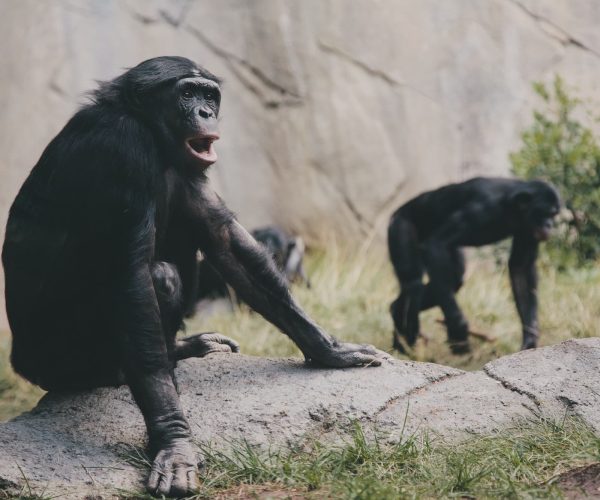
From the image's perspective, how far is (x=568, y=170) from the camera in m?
9.38

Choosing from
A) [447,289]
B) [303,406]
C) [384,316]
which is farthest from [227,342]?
[384,316]

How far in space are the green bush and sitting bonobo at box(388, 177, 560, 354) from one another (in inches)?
74.8

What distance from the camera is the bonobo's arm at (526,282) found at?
6930 mm

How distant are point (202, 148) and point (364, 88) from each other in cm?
744

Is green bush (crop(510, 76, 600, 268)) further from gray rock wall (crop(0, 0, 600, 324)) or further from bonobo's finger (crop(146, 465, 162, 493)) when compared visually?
bonobo's finger (crop(146, 465, 162, 493))

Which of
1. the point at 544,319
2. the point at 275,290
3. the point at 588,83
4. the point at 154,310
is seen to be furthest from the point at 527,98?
the point at 154,310

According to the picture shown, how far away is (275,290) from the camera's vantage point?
439 cm

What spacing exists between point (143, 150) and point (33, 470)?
1.39 metres

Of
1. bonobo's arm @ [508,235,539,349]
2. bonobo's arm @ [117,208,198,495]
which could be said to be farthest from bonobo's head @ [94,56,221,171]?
bonobo's arm @ [508,235,539,349]

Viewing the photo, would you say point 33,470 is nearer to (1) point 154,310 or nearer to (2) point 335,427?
(1) point 154,310

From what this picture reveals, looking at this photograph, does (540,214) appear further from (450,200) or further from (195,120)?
(195,120)

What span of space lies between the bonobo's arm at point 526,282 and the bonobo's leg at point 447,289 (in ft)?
1.56

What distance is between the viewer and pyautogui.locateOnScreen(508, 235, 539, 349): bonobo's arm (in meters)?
6.93

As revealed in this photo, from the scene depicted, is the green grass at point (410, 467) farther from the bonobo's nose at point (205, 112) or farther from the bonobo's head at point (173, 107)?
the bonobo's nose at point (205, 112)
